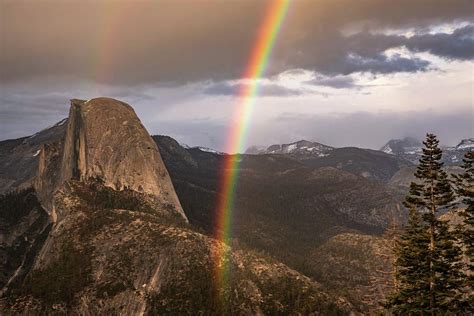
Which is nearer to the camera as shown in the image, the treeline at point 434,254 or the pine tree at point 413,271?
the treeline at point 434,254

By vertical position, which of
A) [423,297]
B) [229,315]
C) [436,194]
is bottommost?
[229,315]

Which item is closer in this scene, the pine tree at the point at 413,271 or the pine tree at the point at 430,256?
the pine tree at the point at 430,256

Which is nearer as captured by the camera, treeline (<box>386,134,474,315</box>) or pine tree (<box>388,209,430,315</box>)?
treeline (<box>386,134,474,315</box>)

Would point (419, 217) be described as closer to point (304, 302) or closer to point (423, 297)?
point (423, 297)

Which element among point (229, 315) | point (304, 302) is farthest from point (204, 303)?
point (304, 302)

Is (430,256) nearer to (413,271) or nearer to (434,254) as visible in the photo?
(434,254)
